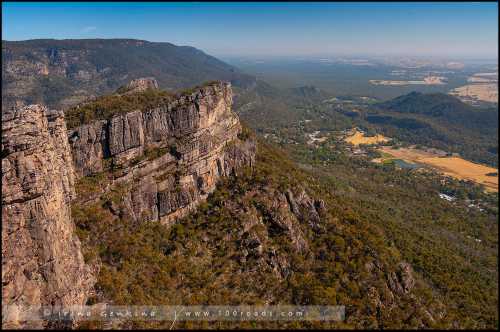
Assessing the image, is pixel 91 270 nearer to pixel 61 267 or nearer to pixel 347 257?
pixel 61 267

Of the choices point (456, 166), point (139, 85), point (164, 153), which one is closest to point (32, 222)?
point (164, 153)

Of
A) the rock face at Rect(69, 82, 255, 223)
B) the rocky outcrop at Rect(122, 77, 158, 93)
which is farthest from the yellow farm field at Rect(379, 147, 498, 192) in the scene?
the rocky outcrop at Rect(122, 77, 158, 93)

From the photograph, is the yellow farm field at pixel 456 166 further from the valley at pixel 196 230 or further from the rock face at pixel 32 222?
the rock face at pixel 32 222

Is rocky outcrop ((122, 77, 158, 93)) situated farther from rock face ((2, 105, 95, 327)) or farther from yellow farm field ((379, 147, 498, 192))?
yellow farm field ((379, 147, 498, 192))

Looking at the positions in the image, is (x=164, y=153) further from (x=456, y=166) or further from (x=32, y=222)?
(x=456, y=166)

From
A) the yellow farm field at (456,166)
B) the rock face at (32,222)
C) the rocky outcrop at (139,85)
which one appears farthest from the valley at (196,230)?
the yellow farm field at (456,166)

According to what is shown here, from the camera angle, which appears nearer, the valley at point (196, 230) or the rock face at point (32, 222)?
the rock face at point (32, 222)
